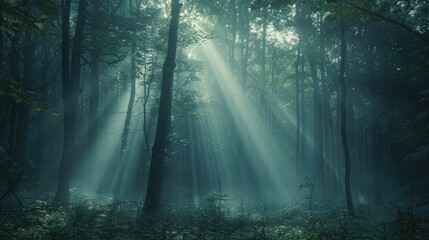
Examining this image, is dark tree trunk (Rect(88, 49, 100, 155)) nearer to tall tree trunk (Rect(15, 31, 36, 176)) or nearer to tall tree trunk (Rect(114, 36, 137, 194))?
tall tree trunk (Rect(114, 36, 137, 194))

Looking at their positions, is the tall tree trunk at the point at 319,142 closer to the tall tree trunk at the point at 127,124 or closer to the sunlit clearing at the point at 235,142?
the sunlit clearing at the point at 235,142

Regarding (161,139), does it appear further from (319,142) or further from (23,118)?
(319,142)

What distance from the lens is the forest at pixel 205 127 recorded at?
9875mm

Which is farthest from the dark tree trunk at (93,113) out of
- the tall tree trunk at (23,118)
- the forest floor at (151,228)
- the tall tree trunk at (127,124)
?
the forest floor at (151,228)

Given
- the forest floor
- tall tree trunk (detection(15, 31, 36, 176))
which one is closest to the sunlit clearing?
tall tree trunk (detection(15, 31, 36, 176))

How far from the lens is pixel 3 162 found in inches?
482

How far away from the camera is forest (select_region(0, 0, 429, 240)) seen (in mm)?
9875

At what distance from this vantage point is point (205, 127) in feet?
116

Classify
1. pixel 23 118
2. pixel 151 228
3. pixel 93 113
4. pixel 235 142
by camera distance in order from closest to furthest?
pixel 151 228, pixel 23 118, pixel 93 113, pixel 235 142

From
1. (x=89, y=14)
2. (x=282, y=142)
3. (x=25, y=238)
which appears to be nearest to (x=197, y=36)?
(x=89, y=14)

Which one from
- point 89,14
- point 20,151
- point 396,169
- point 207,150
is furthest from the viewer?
point 207,150

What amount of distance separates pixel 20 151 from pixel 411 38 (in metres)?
23.9

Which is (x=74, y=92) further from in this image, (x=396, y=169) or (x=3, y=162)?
(x=396, y=169)

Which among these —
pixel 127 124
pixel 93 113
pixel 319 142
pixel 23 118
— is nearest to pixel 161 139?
pixel 93 113
